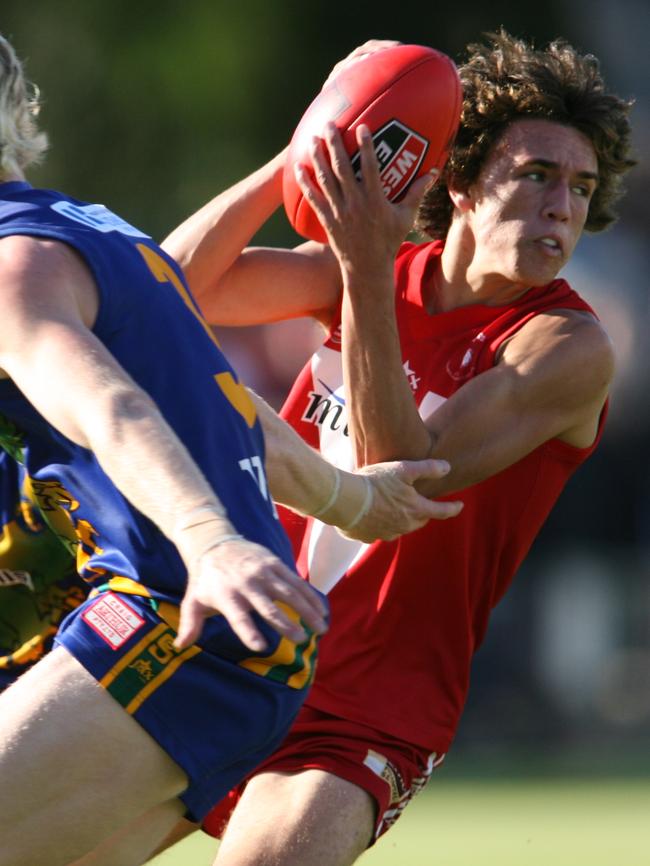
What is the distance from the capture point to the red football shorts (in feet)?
14.0

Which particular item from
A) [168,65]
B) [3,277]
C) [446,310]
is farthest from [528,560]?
[3,277]

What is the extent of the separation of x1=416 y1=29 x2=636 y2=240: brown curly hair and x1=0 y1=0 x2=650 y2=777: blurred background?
22.5 ft

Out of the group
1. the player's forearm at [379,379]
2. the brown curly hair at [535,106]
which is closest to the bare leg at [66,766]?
the player's forearm at [379,379]

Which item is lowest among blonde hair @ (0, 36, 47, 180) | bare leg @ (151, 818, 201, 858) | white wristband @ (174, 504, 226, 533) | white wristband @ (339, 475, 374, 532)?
bare leg @ (151, 818, 201, 858)

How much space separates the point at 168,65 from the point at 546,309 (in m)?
12.0

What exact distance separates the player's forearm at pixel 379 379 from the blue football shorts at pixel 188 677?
3.54 feet

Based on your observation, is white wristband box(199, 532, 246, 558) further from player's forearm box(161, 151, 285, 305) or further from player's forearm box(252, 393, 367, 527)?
player's forearm box(161, 151, 285, 305)

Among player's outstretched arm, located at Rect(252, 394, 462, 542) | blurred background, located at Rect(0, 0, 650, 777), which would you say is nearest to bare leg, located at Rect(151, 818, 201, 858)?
player's outstretched arm, located at Rect(252, 394, 462, 542)

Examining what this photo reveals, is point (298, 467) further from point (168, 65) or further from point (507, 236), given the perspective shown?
point (168, 65)

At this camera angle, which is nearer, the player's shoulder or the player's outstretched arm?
the player's outstretched arm

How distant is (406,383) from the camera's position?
426 cm

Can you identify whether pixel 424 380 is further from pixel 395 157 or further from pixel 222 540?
pixel 222 540

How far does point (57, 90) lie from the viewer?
16.1 meters

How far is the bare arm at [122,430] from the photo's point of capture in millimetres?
2691
